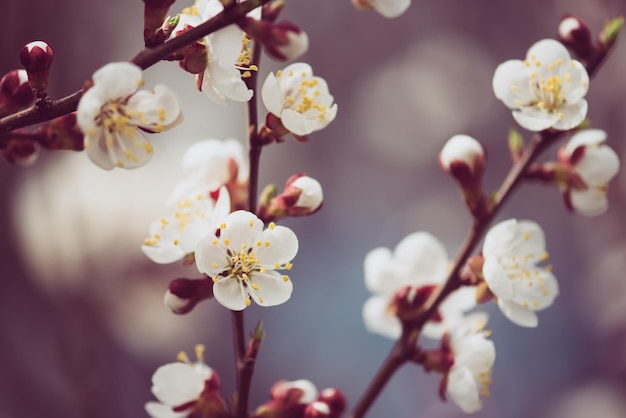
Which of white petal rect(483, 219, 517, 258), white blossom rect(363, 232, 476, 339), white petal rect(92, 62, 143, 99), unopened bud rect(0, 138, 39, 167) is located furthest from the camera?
white blossom rect(363, 232, 476, 339)

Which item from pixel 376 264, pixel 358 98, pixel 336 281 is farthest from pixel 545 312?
pixel 376 264

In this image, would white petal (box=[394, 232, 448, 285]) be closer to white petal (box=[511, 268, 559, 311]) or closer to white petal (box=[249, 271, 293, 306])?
white petal (box=[511, 268, 559, 311])

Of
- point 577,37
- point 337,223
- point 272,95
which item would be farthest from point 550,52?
point 337,223

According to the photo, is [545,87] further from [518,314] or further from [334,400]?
[334,400]

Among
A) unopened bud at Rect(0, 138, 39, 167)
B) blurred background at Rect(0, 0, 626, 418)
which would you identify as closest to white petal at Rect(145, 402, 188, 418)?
unopened bud at Rect(0, 138, 39, 167)

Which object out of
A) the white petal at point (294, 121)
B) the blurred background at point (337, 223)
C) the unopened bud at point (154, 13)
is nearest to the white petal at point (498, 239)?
the white petal at point (294, 121)

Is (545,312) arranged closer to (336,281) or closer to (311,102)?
(336,281)

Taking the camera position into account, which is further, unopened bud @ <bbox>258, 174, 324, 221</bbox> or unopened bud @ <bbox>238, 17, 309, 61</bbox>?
unopened bud @ <bbox>258, 174, 324, 221</bbox>
